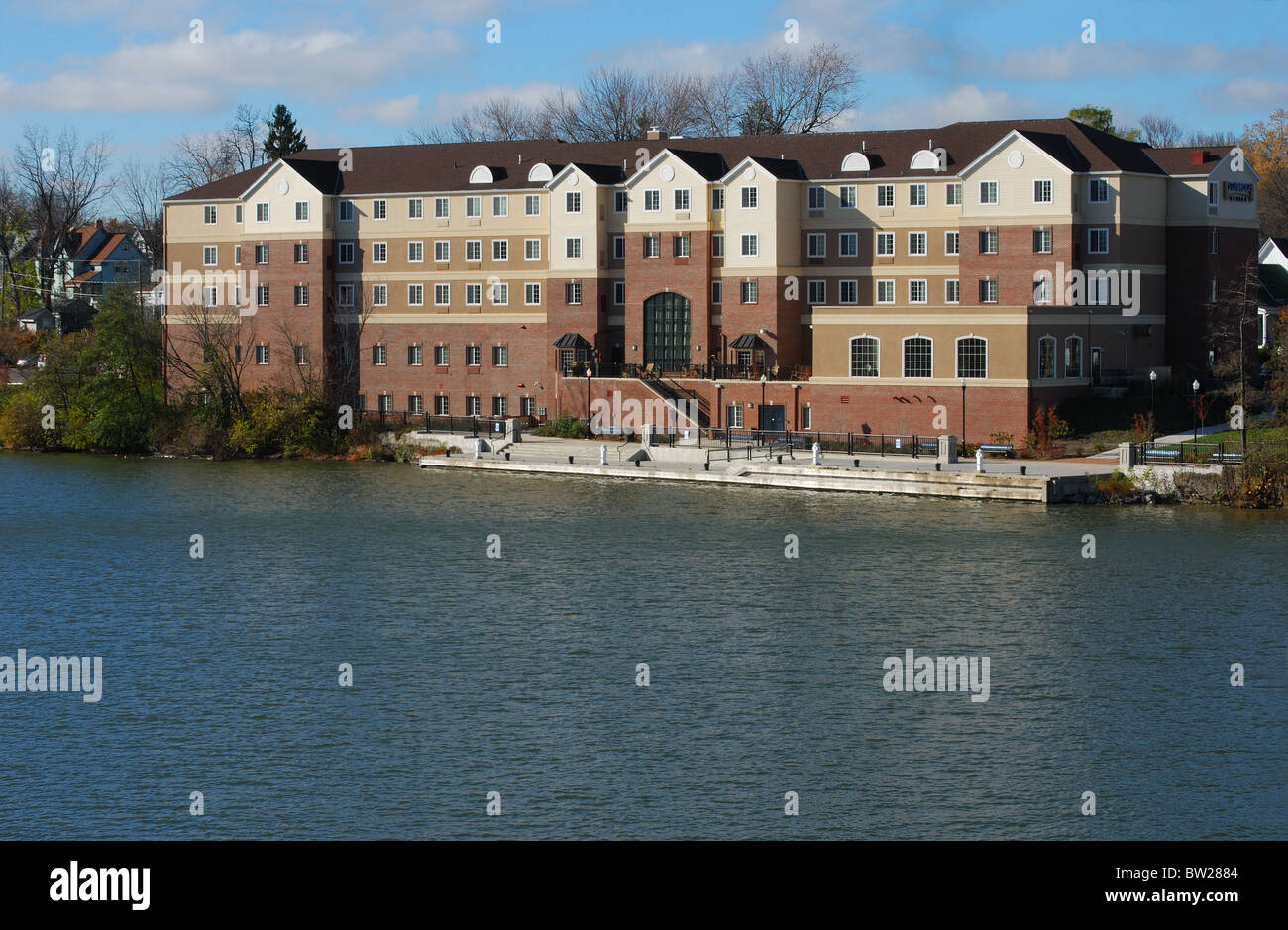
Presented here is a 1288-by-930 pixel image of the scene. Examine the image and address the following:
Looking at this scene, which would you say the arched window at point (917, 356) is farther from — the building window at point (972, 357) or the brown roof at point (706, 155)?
the brown roof at point (706, 155)

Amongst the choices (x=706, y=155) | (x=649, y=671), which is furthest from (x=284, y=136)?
(x=649, y=671)

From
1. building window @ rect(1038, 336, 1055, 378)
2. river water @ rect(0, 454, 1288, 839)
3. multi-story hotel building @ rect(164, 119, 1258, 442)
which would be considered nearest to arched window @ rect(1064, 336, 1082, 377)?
multi-story hotel building @ rect(164, 119, 1258, 442)

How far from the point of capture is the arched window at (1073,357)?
67.8 meters

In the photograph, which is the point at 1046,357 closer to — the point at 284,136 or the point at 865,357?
the point at 865,357

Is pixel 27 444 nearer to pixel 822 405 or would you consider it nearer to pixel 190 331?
pixel 190 331

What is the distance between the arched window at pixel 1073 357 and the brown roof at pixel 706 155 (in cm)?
794

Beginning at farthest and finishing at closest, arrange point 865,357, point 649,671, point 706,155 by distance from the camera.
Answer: point 706,155 → point 865,357 → point 649,671

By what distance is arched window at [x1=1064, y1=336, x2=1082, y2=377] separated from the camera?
67750mm

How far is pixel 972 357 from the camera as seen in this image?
66188 mm

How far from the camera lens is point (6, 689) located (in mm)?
33156

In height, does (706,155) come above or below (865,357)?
above

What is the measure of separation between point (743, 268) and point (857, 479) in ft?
62.0
